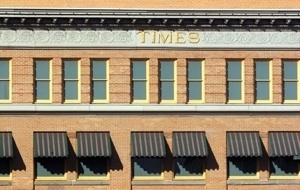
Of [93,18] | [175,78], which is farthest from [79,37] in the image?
[175,78]

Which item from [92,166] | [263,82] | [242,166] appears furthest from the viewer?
[263,82]

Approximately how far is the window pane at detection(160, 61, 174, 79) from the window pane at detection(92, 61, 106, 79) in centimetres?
241

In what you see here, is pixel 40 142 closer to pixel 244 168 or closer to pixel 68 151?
pixel 68 151

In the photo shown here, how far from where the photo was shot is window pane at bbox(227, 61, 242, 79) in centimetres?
5547

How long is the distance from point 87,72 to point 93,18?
2233 millimetres

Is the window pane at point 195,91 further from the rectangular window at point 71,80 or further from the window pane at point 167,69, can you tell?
the rectangular window at point 71,80

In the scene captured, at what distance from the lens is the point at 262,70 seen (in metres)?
55.7

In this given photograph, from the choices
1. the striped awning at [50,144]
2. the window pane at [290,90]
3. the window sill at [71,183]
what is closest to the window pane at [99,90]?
the striped awning at [50,144]

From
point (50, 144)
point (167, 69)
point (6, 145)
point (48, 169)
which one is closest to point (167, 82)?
point (167, 69)

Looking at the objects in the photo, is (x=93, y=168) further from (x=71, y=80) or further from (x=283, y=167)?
(x=283, y=167)

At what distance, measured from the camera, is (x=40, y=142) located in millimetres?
53750

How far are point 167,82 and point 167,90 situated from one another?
0.33 meters

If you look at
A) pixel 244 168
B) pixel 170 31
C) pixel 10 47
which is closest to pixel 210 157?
pixel 244 168

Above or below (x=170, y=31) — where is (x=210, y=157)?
below
